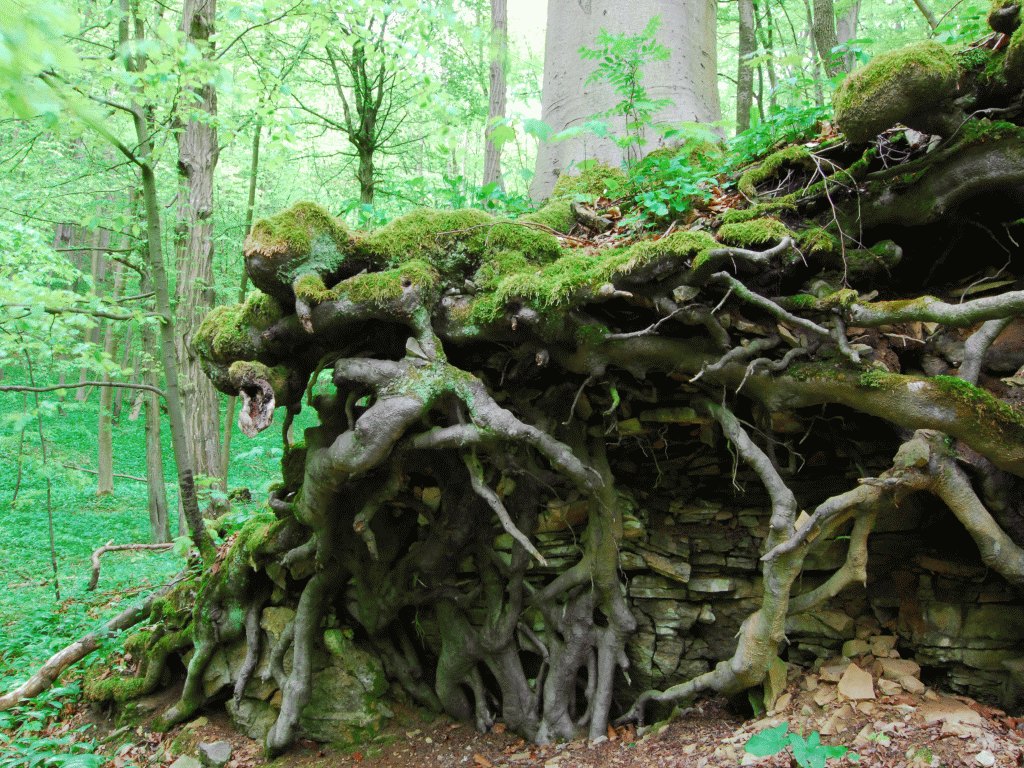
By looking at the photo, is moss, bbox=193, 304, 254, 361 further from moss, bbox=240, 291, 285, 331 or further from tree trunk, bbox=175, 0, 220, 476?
tree trunk, bbox=175, 0, 220, 476

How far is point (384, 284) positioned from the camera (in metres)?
3.54

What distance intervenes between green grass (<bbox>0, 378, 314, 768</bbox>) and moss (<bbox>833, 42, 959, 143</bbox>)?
5.28 metres

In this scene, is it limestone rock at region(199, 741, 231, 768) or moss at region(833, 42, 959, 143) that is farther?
limestone rock at region(199, 741, 231, 768)

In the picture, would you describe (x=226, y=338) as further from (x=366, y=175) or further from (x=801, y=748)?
(x=366, y=175)

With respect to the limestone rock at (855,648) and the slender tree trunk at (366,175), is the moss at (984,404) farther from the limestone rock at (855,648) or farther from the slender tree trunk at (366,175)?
the slender tree trunk at (366,175)

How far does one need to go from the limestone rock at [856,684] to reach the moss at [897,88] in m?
2.82

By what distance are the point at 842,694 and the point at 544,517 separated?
6.63 ft

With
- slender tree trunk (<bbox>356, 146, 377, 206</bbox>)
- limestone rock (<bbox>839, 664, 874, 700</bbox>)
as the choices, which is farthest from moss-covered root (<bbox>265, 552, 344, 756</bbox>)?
slender tree trunk (<bbox>356, 146, 377, 206</bbox>)

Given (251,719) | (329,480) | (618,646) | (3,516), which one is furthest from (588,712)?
(3,516)

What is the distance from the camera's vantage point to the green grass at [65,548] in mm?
5790

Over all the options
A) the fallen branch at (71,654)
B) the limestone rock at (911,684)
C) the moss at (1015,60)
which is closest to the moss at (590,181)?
the moss at (1015,60)

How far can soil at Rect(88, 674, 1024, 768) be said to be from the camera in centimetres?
280

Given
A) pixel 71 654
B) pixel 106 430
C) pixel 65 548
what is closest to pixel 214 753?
pixel 71 654

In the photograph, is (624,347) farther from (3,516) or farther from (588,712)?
(3,516)
